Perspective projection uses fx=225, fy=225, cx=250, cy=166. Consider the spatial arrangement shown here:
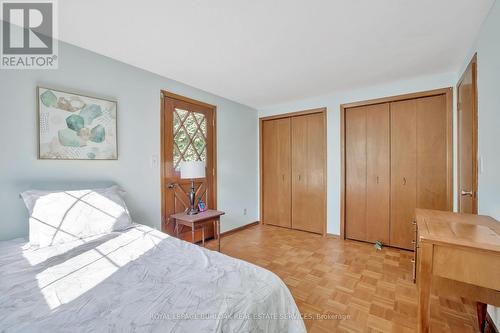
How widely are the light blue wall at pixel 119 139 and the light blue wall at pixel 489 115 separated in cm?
300

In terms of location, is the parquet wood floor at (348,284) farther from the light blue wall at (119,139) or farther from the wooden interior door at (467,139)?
the light blue wall at (119,139)

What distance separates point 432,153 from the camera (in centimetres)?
293

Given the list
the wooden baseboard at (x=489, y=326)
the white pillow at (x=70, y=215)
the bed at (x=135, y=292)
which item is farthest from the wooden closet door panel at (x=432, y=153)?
the white pillow at (x=70, y=215)

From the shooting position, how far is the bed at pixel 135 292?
0.86 m

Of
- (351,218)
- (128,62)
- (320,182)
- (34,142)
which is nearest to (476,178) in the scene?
(351,218)

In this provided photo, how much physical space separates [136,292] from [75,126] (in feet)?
5.90

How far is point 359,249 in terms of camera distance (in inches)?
125

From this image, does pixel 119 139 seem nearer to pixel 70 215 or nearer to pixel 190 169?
pixel 190 169

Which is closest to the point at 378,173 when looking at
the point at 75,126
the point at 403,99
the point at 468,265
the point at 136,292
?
the point at 403,99

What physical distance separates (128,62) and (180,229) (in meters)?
2.12


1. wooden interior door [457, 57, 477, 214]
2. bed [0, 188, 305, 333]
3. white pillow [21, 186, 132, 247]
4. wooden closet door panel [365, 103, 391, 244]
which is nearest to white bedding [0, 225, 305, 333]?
bed [0, 188, 305, 333]

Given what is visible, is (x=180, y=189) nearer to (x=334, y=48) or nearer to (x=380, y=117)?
(x=334, y=48)

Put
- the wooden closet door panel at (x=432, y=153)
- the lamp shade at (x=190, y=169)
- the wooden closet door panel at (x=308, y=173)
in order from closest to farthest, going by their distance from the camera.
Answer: the lamp shade at (x=190, y=169), the wooden closet door panel at (x=432, y=153), the wooden closet door panel at (x=308, y=173)

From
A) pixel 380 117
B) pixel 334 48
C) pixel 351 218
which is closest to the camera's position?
pixel 334 48
